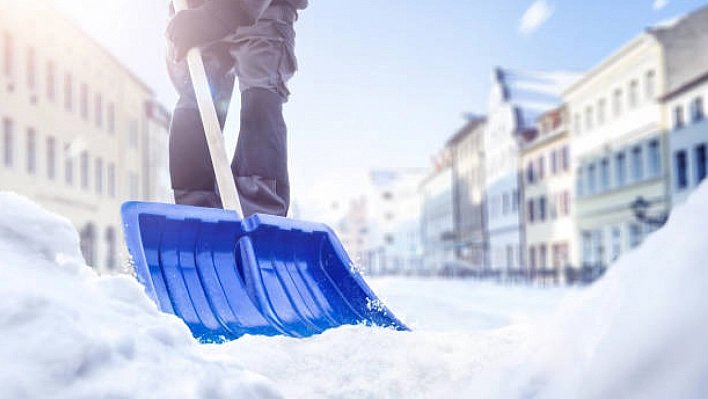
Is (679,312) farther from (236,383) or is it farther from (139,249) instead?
(139,249)

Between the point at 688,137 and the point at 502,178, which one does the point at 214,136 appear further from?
the point at 502,178

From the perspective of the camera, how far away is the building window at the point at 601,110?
28688 millimetres

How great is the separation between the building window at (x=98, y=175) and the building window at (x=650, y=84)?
16.5 m

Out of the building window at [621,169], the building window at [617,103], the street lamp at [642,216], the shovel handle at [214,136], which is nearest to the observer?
the shovel handle at [214,136]

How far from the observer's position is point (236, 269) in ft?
8.21

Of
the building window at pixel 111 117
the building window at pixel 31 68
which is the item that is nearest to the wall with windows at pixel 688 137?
the building window at pixel 31 68

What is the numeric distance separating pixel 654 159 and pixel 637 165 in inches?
52.6

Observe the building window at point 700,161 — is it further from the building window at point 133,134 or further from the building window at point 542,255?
the building window at point 133,134

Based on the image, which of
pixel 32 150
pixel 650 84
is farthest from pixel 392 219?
pixel 32 150

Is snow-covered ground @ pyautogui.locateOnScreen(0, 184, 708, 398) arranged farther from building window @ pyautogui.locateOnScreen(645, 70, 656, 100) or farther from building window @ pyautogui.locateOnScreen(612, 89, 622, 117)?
building window @ pyautogui.locateOnScreen(612, 89, 622, 117)

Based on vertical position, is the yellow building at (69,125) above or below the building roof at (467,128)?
below

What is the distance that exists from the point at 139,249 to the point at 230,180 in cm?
54

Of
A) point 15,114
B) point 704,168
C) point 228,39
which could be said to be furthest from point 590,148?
point 228,39

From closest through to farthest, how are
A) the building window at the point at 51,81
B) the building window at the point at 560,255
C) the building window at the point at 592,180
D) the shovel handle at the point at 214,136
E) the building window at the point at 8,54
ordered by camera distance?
the shovel handle at the point at 214,136
the building window at the point at 8,54
the building window at the point at 51,81
the building window at the point at 592,180
the building window at the point at 560,255
